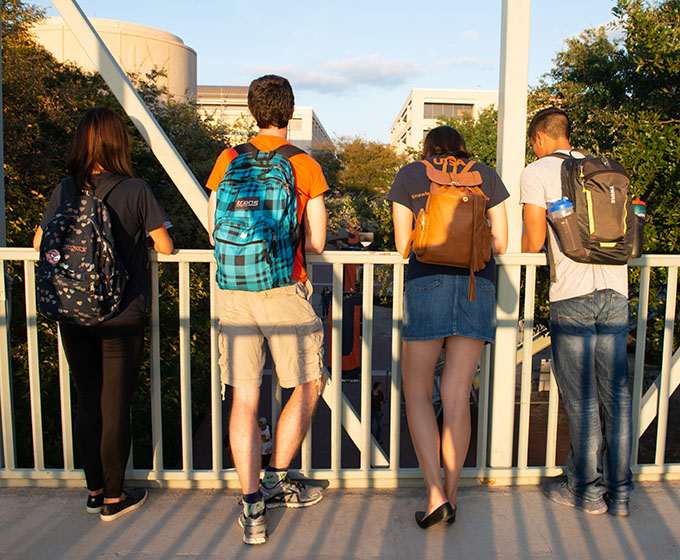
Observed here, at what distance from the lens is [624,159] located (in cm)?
621

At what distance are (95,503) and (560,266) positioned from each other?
2.25 meters

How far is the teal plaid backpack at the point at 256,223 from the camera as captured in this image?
6.68 ft

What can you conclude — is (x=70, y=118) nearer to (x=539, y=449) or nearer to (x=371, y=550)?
(x=371, y=550)

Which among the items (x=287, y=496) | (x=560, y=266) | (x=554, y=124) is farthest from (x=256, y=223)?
(x=554, y=124)

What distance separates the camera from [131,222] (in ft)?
7.53

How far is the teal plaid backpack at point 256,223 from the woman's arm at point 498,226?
835 mm

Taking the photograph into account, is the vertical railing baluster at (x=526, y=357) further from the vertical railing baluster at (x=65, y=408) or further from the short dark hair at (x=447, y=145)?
the vertical railing baluster at (x=65, y=408)

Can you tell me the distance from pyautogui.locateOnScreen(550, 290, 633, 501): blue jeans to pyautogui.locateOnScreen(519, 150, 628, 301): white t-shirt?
4 cm

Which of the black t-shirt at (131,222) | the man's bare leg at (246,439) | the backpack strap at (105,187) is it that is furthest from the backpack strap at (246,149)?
the man's bare leg at (246,439)

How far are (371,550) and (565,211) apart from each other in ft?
5.16

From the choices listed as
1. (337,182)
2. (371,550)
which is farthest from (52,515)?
(337,182)

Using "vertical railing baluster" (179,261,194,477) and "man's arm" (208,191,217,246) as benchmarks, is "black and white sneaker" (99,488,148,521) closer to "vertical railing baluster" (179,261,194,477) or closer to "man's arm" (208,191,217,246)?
"vertical railing baluster" (179,261,194,477)

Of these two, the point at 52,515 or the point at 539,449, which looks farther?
the point at 539,449

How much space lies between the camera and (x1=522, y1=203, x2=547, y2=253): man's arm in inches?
96.6
